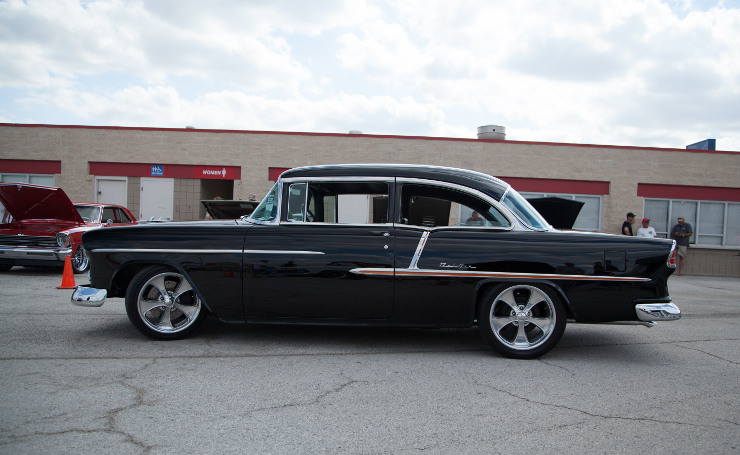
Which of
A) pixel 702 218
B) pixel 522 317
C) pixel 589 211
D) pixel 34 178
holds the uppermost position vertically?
pixel 34 178

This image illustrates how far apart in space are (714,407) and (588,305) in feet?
4.04

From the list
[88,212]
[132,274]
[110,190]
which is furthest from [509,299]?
[110,190]

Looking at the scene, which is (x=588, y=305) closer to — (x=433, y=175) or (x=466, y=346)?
(x=466, y=346)

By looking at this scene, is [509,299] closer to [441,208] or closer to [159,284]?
[441,208]

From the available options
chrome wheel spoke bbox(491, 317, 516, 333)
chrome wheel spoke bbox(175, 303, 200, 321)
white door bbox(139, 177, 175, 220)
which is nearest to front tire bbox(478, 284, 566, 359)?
chrome wheel spoke bbox(491, 317, 516, 333)

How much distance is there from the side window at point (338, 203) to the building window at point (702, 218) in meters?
15.7

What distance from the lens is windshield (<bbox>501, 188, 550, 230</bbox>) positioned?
4.84 metres

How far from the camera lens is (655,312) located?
14.8 ft

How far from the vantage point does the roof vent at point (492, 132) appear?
18369mm

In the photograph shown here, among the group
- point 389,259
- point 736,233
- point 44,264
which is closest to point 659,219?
point 736,233

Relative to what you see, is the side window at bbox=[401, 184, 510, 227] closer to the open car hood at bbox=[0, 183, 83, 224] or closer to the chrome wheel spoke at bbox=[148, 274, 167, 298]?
the chrome wheel spoke at bbox=[148, 274, 167, 298]

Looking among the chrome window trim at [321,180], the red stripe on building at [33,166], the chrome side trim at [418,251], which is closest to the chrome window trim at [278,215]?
the chrome window trim at [321,180]

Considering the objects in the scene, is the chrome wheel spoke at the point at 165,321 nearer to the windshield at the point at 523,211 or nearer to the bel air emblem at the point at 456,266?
the bel air emblem at the point at 456,266

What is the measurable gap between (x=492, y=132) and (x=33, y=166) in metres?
15.8
